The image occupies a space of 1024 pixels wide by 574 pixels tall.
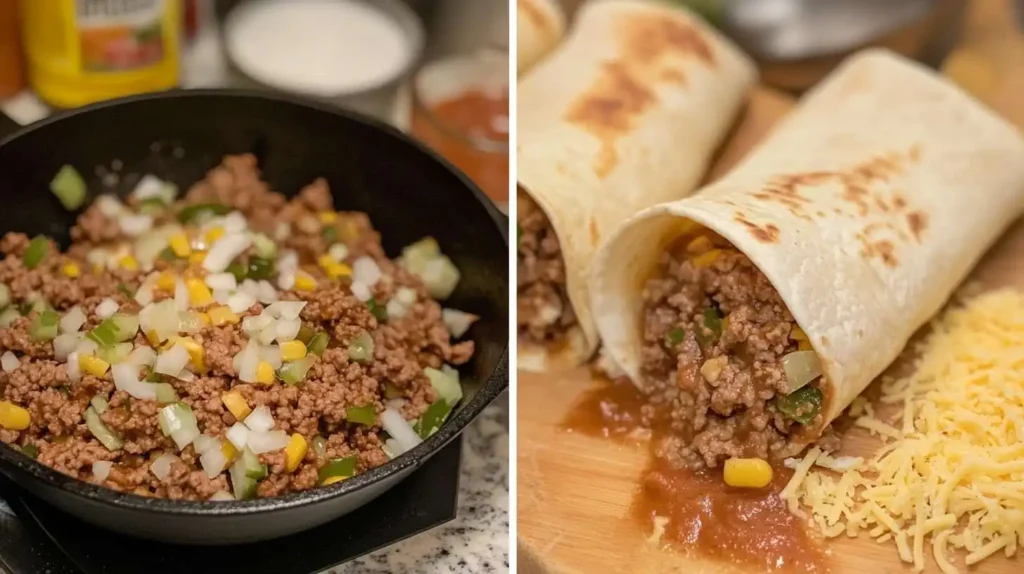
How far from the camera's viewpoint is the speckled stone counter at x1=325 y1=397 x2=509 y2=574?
1.29 metres

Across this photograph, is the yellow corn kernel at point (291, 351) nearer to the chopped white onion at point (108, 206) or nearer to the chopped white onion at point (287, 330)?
the chopped white onion at point (287, 330)

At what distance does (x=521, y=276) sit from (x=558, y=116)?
287 mm

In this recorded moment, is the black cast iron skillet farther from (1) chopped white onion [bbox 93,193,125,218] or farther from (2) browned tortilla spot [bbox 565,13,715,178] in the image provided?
(2) browned tortilla spot [bbox 565,13,715,178]

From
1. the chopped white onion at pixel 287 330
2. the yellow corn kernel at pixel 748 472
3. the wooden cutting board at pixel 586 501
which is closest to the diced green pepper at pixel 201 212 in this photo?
the chopped white onion at pixel 287 330

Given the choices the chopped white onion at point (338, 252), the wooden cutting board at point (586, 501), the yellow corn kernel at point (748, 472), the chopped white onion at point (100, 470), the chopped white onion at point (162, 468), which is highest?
the chopped white onion at point (338, 252)

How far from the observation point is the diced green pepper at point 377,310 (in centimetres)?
140

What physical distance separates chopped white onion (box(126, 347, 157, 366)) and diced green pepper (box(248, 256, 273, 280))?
213mm

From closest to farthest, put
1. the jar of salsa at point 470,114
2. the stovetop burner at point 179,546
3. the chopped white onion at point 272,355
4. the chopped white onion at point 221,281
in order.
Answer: the stovetop burner at point 179,546, the chopped white onion at point 272,355, the chopped white onion at point 221,281, the jar of salsa at point 470,114

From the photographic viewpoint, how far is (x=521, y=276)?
1568mm

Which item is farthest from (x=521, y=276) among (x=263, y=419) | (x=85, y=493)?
(x=85, y=493)

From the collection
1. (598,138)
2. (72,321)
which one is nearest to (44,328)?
(72,321)

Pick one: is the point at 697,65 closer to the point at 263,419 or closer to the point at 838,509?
the point at 838,509

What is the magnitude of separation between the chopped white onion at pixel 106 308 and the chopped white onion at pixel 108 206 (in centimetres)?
25

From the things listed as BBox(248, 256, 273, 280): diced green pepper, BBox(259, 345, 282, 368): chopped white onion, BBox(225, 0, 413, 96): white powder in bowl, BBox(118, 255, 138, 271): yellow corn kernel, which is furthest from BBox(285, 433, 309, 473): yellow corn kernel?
BBox(225, 0, 413, 96): white powder in bowl
